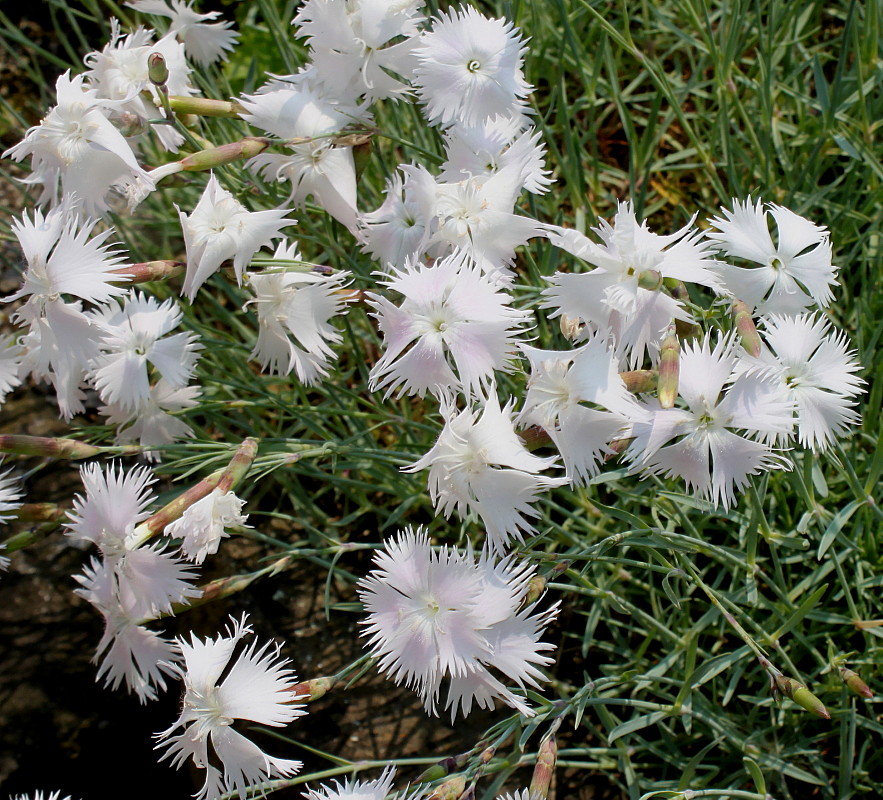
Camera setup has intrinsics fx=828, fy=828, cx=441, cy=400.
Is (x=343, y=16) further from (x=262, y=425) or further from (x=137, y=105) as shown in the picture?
(x=262, y=425)

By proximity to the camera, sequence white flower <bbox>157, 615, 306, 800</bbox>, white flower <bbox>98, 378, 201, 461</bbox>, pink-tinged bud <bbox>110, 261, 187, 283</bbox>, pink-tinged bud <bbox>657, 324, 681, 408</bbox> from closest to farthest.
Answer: pink-tinged bud <bbox>657, 324, 681, 408</bbox>
white flower <bbox>157, 615, 306, 800</bbox>
pink-tinged bud <bbox>110, 261, 187, 283</bbox>
white flower <bbox>98, 378, 201, 461</bbox>

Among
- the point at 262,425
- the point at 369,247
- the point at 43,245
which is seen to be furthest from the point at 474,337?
the point at 262,425

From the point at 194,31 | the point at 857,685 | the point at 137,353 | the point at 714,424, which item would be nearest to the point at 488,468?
the point at 714,424

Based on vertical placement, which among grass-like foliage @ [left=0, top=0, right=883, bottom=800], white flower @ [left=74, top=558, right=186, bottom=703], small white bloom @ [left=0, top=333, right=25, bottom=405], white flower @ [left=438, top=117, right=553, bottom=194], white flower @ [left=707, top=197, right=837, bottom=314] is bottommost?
grass-like foliage @ [left=0, top=0, right=883, bottom=800]

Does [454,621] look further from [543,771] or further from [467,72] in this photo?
[467,72]

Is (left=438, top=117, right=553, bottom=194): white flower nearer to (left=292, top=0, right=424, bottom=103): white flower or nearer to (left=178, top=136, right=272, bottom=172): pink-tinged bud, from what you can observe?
(left=292, top=0, right=424, bottom=103): white flower

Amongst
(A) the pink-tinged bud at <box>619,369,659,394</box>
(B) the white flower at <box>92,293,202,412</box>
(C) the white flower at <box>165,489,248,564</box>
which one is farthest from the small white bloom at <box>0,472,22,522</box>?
(A) the pink-tinged bud at <box>619,369,659,394</box>
